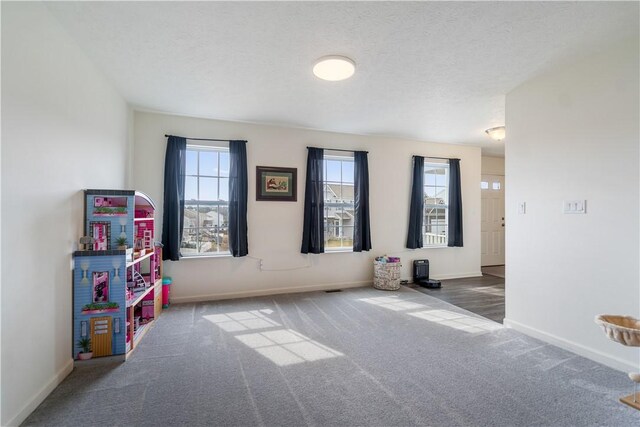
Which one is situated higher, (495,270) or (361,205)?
(361,205)

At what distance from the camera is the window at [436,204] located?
18.6 ft

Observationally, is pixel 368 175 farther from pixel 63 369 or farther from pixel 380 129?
pixel 63 369

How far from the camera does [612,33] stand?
2.20 m

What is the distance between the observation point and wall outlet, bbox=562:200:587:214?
8.30 feet

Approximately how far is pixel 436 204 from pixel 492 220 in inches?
74.3


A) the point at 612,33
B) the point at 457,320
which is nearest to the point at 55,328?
the point at 457,320

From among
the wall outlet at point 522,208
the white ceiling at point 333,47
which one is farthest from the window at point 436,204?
the wall outlet at point 522,208

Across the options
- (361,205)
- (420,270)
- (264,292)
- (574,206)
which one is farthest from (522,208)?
(264,292)

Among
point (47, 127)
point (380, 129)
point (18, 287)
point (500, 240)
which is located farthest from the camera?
point (500, 240)

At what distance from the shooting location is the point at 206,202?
14.1 feet

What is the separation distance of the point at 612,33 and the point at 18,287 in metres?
4.37

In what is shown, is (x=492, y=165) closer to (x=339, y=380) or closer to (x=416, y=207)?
(x=416, y=207)

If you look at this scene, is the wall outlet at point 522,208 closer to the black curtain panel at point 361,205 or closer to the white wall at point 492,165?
the black curtain panel at point 361,205

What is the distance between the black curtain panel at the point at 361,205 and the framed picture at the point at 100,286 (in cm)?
341
